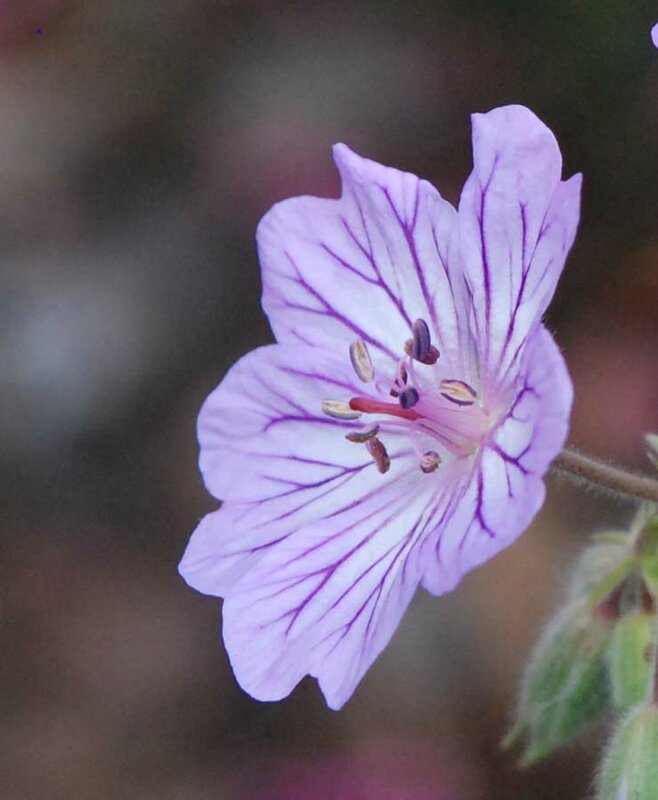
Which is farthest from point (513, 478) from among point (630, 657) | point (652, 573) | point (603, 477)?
point (630, 657)

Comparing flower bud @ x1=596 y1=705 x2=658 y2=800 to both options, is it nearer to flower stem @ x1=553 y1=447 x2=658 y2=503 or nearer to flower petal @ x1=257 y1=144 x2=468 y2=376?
flower stem @ x1=553 y1=447 x2=658 y2=503

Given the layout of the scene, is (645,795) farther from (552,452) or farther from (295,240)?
(295,240)

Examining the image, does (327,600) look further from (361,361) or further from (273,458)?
(361,361)

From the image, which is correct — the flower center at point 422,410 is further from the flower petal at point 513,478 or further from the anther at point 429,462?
the flower petal at point 513,478

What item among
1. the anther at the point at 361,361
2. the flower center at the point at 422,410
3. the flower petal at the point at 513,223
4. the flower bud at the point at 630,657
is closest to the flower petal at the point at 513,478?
the flower petal at the point at 513,223

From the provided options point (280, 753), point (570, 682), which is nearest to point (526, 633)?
point (280, 753)

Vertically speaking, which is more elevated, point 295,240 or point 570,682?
point 295,240
